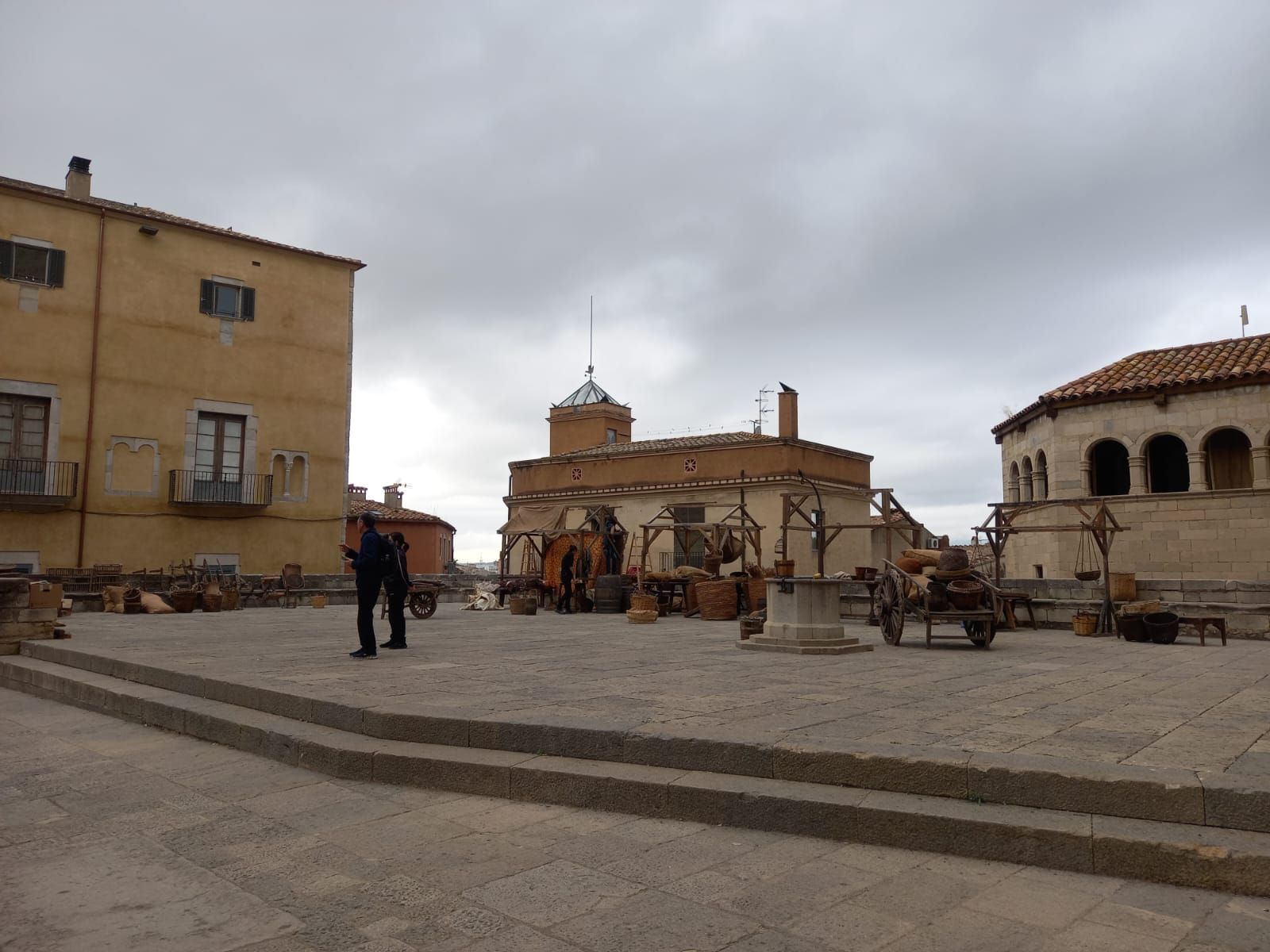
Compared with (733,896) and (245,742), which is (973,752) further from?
(245,742)

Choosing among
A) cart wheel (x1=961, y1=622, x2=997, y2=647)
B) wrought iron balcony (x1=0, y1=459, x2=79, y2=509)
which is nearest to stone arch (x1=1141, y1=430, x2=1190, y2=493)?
cart wheel (x1=961, y1=622, x2=997, y2=647)

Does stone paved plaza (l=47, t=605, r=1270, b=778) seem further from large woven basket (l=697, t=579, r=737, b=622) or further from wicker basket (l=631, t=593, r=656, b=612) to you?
large woven basket (l=697, t=579, r=737, b=622)

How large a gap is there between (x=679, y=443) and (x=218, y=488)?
15498 millimetres

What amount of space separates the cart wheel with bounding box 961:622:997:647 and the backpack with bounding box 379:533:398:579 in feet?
21.9

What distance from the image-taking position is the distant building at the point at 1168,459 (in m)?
16.8

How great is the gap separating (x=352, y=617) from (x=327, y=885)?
14.5 meters

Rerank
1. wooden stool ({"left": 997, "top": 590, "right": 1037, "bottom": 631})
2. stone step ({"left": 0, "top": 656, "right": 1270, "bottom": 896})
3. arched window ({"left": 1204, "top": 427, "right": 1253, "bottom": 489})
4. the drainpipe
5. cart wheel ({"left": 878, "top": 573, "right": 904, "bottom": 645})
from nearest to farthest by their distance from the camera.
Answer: stone step ({"left": 0, "top": 656, "right": 1270, "bottom": 896}) < cart wheel ({"left": 878, "top": 573, "right": 904, "bottom": 645}) < wooden stool ({"left": 997, "top": 590, "right": 1037, "bottom": 631}) < arched window ({"left": 1204, "top": 427, "right": 1253, "bottom": 489}) < the drainpipe

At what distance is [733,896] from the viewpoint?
10.7ft

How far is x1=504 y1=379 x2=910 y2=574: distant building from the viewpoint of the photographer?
2880cm

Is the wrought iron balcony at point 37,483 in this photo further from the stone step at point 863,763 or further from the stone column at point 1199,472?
the stone column at point 1199,472

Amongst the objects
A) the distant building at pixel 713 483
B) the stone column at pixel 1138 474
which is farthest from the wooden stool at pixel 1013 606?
the distant building at pixel 713 483

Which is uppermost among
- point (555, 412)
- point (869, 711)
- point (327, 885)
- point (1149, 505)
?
point (555, 412)

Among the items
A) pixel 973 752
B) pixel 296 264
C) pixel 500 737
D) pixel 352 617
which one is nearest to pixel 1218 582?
pixel 973 752

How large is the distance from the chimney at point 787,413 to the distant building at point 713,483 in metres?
0.03
